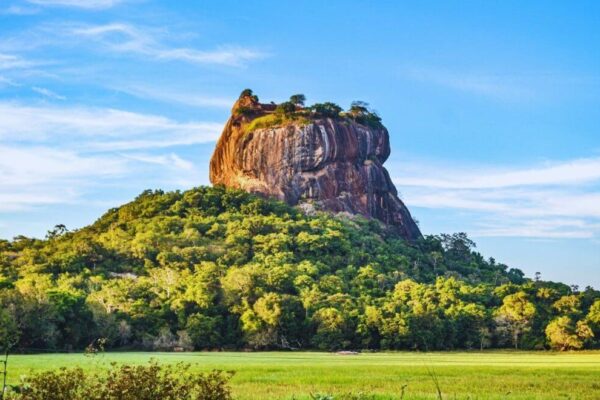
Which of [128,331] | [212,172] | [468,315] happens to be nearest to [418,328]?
[468,315]

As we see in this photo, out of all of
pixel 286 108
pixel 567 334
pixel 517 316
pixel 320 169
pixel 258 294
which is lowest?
pixel 567 334

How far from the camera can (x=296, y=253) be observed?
9675cm

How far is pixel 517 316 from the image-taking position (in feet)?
237

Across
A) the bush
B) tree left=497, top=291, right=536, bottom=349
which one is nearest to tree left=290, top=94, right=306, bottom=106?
tree left=497, top=291, right=536, bottom=349

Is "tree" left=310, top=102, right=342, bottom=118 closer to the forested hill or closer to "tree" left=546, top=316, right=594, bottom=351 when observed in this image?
the forested hill

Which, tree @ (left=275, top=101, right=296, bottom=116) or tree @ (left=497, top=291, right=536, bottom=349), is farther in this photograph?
tree @ (left=275, top=101, right=296, bottom=116)

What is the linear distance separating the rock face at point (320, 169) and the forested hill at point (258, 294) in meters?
13.9

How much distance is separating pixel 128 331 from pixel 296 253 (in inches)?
1457

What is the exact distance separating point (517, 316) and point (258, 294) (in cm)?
2633

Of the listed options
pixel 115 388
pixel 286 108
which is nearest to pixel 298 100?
pixel 286 108

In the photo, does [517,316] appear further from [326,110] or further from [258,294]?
[326,110]

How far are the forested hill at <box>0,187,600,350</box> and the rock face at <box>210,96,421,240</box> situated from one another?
13.9m

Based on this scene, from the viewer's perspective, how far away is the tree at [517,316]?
2830 inches

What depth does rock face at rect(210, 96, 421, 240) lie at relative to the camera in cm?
12325
